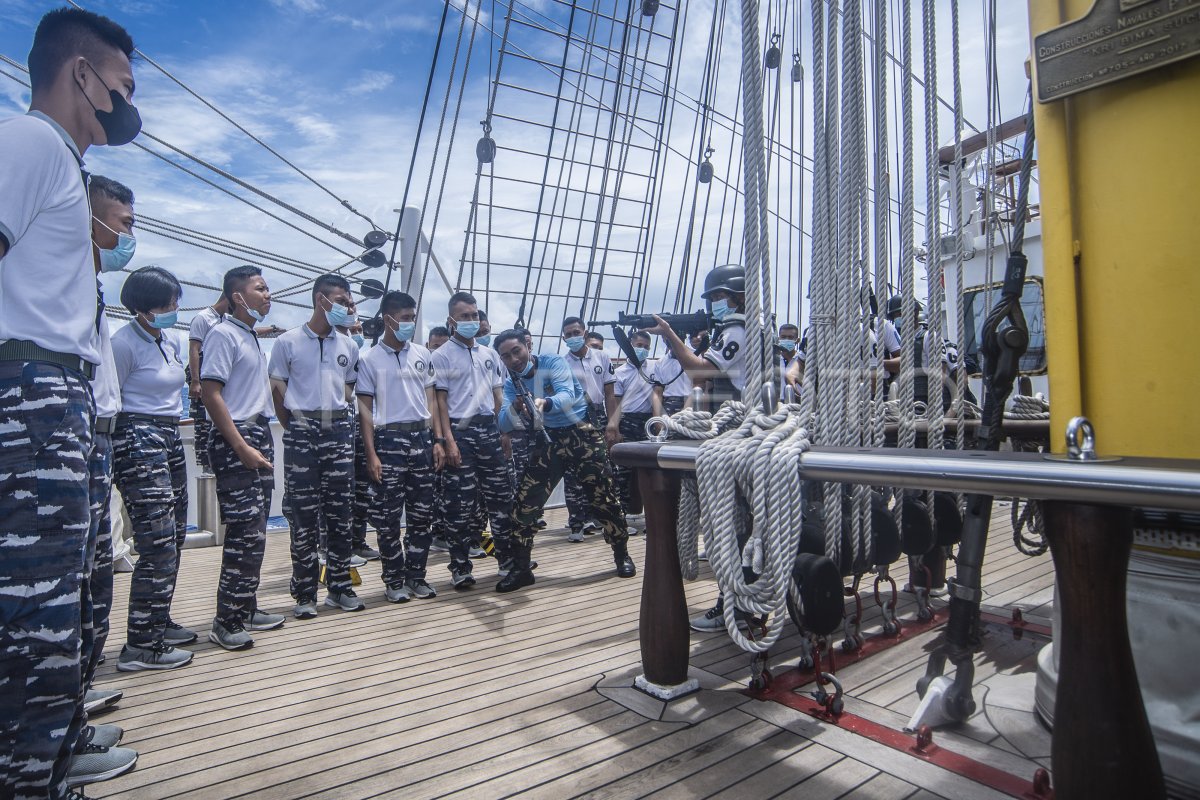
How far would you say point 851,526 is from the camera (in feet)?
6.45

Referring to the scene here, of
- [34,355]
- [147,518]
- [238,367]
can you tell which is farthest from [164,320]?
[34,355]

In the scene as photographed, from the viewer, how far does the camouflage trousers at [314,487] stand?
348cm

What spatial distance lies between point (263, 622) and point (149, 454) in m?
0.99

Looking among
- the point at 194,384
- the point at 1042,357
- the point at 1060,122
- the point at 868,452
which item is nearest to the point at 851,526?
the point at 868,452

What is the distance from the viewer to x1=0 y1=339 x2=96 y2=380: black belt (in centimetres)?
141

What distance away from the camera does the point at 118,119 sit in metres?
1.71

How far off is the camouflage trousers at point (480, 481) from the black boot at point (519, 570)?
0.13 m

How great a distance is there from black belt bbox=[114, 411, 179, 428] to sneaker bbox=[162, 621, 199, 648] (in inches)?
34.8

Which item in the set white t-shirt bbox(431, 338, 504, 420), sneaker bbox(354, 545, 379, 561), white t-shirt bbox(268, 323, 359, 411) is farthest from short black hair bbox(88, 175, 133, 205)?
sneaker bbox(354, 545, 379, 561)

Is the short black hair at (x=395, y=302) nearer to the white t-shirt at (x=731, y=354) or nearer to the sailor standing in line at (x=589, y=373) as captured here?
the white t-shirt at (x=731, y=354)

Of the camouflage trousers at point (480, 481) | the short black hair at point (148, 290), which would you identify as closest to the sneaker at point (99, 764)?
the short black hair at point (148, 290)

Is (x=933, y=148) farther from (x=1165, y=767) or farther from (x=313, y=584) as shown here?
(x=313, y=584)

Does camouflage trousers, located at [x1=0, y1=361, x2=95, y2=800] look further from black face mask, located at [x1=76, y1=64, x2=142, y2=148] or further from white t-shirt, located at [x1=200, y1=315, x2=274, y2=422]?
white t-shirt, located at [x1=200, y1=315, x2=274, y2=422]

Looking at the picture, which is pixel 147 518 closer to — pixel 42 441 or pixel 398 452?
pixel 398 452
